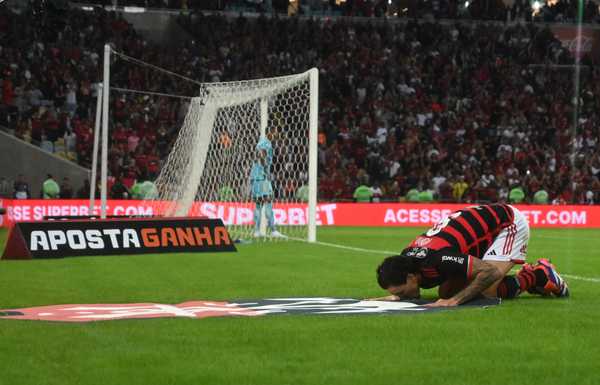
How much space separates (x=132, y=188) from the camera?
29688mm

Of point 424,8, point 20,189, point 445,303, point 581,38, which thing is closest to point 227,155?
point 20,189

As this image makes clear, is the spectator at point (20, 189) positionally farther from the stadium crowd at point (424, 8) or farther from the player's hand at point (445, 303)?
the player's hand at point (445, 303)

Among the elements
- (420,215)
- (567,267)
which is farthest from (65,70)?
(567,267)

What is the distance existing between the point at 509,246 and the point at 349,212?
71.8 ft

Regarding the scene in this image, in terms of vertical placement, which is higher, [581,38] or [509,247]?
[581,38]

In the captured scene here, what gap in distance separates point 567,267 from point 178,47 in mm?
26223

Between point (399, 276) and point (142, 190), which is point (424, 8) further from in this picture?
point (399, 276)

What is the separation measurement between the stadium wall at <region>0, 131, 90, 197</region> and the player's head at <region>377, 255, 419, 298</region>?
916 inches

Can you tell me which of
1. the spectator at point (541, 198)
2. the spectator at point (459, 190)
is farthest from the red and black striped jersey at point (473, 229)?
the spectator at point (541, 198)

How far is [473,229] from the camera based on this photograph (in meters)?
9.08

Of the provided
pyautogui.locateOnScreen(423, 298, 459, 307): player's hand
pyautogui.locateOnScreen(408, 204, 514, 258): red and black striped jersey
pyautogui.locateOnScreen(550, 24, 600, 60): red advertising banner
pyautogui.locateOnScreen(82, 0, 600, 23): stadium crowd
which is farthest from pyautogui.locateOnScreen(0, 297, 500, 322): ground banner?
pyautogui.locateOnScreen(550, 24, 600, 60): red advertising banner

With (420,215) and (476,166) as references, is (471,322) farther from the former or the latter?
(476,166)

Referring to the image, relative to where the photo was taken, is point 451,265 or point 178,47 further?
point 178,47

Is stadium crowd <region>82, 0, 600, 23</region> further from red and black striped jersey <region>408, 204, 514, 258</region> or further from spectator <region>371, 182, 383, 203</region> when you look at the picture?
red and black striped jersey <region>408, 204, 514, 258</region>
